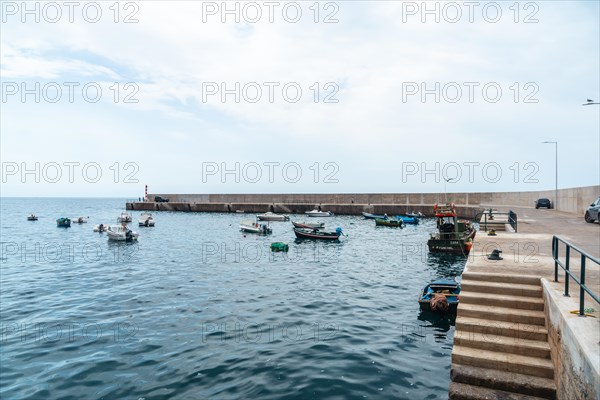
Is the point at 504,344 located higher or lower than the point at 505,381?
higher

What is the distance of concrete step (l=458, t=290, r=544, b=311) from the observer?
8.61 meters

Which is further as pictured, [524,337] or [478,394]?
[524,337]

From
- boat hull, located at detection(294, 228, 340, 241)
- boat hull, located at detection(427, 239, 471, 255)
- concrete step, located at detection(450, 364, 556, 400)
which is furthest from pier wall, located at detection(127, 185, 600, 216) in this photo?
concrete step, located at detection(450, 364, 556, 400)

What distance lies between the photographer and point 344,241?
36.5m

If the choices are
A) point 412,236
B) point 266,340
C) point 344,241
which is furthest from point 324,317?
point 412,236

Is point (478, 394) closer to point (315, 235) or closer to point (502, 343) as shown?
point (502, 343)

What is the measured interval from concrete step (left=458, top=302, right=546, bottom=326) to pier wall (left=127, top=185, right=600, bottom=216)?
44806 mm

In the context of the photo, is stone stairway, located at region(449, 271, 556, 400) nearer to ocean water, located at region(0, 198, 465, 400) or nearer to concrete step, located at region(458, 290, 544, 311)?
concrete step, located at region(458, 290, 544, 311)

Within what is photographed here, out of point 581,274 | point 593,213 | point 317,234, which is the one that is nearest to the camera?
point 581,274

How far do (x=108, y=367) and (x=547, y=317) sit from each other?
11047 mm

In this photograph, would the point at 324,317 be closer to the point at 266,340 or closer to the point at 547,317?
the point at 266,340

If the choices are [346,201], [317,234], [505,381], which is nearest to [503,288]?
[505,381]

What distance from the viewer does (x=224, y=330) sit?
516 inches

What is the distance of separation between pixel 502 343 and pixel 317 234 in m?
29.8
